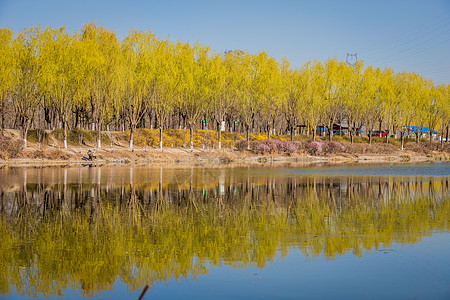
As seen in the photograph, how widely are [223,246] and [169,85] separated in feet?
150

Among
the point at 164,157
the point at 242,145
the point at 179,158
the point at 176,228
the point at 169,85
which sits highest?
the point at 169,85

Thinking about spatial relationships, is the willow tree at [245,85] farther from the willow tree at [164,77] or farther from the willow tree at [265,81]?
the willow tree at [164,77]

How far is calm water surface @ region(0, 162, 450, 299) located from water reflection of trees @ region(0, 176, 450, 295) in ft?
0.12

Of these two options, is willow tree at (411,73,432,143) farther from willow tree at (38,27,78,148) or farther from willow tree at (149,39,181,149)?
willow tree at (38,27,78,148)

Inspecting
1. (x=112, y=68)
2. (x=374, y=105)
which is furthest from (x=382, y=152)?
(x=112, y=68)

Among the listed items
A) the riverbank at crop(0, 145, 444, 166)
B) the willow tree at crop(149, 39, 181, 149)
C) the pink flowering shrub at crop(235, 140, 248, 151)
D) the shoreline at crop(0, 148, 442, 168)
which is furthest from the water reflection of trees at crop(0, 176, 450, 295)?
the pink flowering shrub at crop(235, 140, 248, 151)

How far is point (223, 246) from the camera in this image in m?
12.4

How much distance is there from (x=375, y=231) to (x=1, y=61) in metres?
42.0

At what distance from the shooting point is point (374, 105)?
270 feet

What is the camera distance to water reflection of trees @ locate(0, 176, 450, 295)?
10.4 m

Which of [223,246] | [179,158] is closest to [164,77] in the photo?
[179,158]

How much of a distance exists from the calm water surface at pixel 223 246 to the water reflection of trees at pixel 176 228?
0.04 meters

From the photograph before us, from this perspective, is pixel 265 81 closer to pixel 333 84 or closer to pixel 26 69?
pixel 333 84

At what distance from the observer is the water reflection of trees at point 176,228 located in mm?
10383
